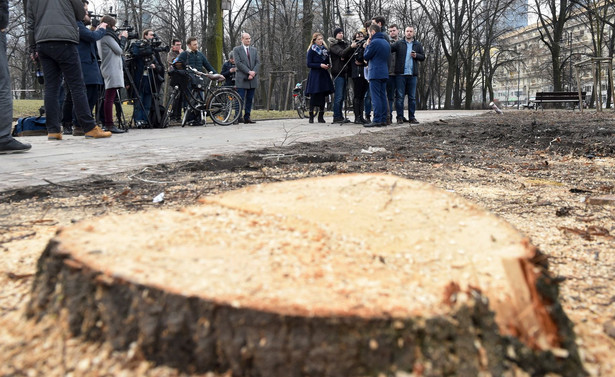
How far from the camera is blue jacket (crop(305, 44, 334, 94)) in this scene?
11344 millimetres

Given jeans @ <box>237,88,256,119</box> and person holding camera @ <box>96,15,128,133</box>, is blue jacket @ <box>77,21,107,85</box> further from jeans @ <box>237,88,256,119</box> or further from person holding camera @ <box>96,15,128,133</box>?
jeans @ <box>237,88,256,119</box>

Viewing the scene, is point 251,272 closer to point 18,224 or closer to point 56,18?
point 18,224

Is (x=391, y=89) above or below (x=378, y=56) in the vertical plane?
below

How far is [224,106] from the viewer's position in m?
10.8

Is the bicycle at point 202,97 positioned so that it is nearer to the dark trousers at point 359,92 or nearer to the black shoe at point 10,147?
the dark trousers at point 359,92

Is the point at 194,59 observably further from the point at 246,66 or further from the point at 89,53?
the point at 89,53

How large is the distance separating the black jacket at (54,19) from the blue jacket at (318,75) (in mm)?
5781

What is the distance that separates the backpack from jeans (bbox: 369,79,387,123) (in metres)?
5.70

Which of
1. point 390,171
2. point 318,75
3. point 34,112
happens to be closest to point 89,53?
point 318,75

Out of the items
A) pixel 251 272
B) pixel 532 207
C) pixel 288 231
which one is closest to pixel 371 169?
pixel 532 207

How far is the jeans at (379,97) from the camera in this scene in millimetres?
9617

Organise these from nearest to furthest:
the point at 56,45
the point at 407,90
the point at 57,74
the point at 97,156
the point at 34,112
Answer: the point at 97,156
the point at 56,45
the point at 57,74
the point at 407,90
the point at 34,112

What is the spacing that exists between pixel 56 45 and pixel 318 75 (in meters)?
6.34

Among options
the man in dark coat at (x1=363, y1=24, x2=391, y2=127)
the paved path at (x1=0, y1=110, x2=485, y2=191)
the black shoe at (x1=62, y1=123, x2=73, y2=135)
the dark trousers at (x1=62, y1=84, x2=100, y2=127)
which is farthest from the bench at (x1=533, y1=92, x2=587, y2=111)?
the black shoe at (x1=62, y1=123, x2=73, y2=135)
